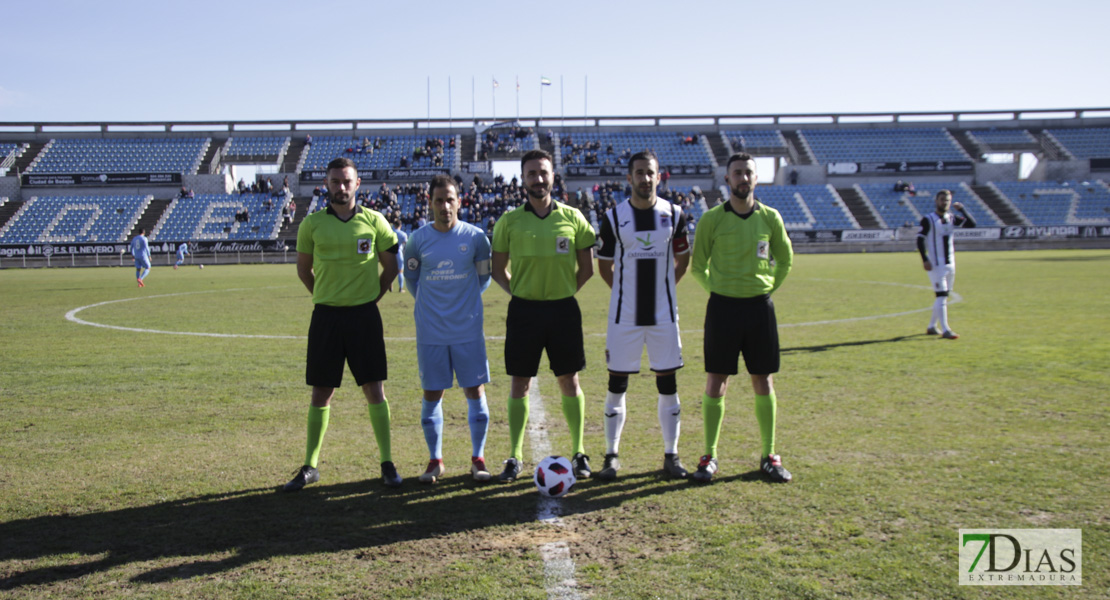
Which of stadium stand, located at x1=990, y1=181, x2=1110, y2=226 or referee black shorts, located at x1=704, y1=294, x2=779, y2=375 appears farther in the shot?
stadium stand, located at x1=990, y1=181, x2=1110, y2=226

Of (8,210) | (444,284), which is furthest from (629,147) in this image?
(444,284)

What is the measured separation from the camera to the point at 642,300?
5.34 meters

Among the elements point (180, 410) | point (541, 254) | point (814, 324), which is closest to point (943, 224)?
point (814, 324)

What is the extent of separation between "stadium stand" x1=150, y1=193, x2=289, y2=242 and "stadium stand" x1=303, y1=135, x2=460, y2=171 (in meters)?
6.06

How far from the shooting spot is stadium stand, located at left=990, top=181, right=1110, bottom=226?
5181cm

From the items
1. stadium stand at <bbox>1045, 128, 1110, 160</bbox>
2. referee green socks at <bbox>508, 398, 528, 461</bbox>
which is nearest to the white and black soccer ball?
referee green socks at <bbox>508, 398, 528, 461</bbox>

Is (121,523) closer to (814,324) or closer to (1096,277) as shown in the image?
(814,324)

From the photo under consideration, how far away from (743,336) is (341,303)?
291 centimetres

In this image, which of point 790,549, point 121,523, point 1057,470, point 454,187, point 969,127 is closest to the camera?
point 790,549

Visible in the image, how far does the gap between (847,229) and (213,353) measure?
46052mm

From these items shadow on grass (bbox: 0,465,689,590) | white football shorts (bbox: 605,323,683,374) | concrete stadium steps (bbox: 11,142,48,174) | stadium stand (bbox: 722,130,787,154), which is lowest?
shadow on grass (bbox: 0,465,689,590)

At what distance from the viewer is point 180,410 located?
7.23 m

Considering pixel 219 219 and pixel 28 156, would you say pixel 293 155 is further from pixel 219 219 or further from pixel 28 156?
pixel 28 156

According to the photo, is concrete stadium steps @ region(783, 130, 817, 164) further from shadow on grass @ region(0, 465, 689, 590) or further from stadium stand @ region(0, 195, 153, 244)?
shadow on grass @ region(0, 465, 689, 590)
